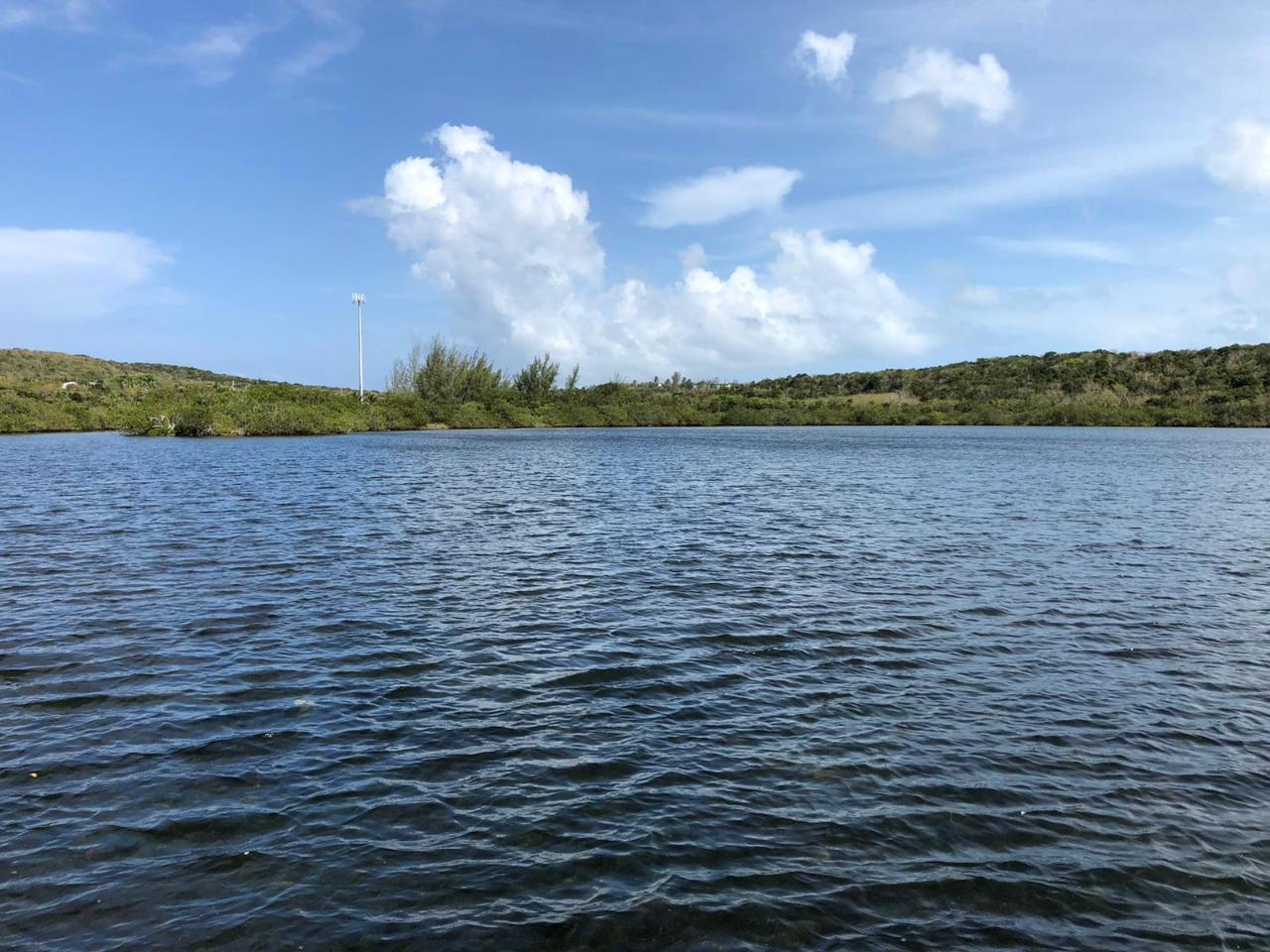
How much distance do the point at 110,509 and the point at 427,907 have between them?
27234mm

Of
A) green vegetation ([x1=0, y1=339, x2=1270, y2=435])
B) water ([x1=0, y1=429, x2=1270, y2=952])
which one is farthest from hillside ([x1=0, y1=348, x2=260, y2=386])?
water ([x1=0, y1=429, x2=1270, y2=952])

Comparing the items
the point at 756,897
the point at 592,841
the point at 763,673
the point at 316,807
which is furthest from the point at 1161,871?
the point at 316,807

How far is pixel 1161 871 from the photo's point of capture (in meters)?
6.67

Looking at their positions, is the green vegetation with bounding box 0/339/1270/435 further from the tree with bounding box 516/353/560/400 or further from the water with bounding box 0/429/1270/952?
the water with bounding box 0/429/1270/952

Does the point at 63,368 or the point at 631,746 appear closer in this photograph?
the point at 631,746

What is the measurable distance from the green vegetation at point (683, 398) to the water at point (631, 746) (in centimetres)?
8831

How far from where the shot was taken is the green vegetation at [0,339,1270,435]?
104 metres

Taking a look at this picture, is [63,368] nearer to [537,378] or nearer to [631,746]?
[537,378]

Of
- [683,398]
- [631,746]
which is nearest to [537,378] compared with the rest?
[683,398]

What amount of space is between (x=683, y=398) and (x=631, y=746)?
15930 centimetres

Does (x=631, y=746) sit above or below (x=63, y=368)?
below

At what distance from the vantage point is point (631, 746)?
9.09 m

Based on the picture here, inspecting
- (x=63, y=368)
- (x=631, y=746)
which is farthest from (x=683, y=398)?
(x=631, y=746)

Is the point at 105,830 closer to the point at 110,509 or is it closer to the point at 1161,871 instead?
the point at 1161,871
